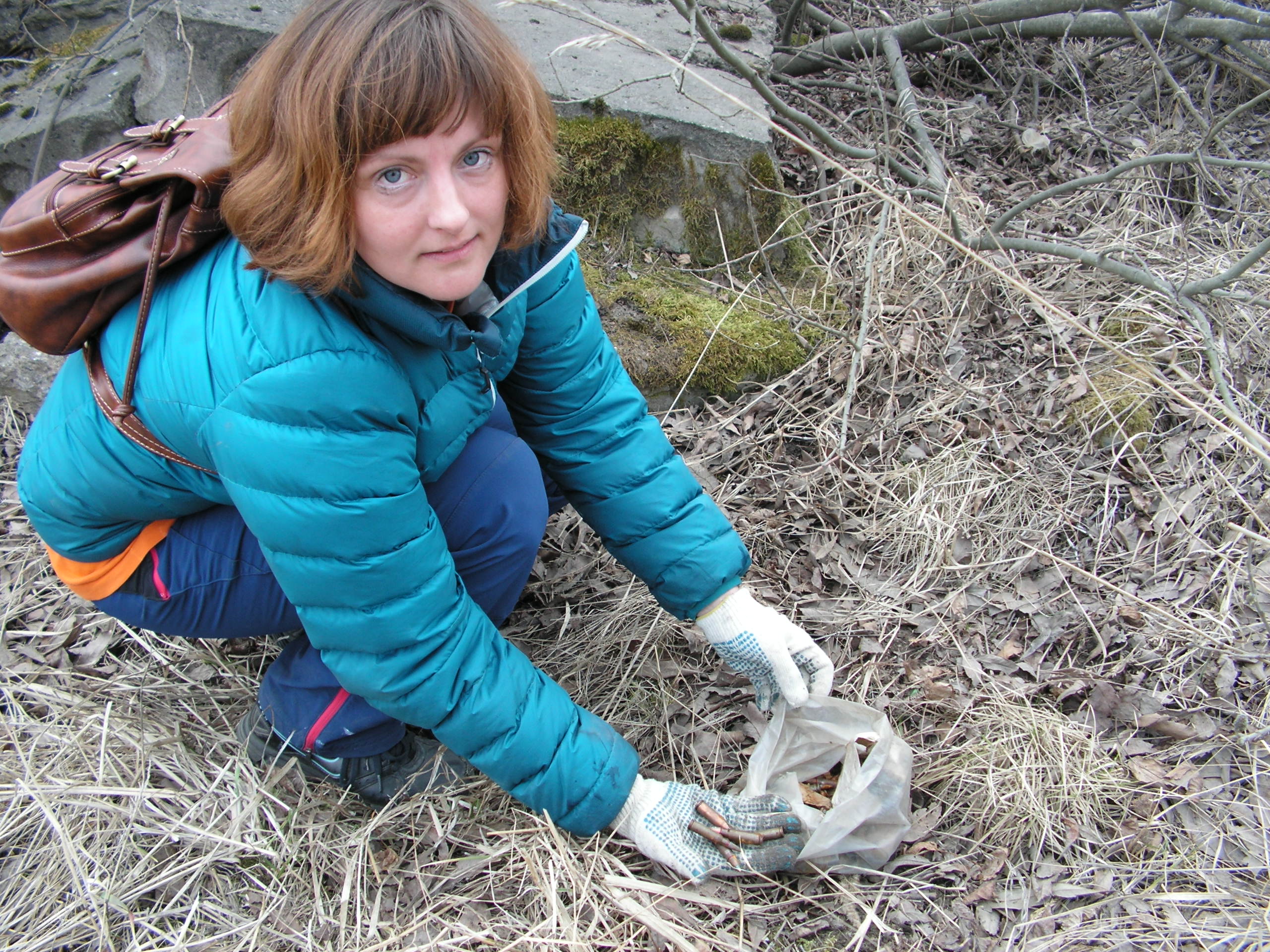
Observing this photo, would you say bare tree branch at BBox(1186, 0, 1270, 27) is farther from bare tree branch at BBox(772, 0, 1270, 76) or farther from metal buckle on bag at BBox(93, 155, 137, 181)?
metal buckle on bag at BBox(93, 155, 137, 181)

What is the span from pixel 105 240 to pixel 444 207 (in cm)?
54

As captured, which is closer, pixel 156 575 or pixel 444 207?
pixel 444 207

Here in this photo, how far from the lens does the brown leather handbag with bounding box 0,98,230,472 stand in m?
1.29

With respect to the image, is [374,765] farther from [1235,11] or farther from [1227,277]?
[1235,11]

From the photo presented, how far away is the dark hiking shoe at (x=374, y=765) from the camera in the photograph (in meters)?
1.85

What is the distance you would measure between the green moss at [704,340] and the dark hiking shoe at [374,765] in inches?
50.5

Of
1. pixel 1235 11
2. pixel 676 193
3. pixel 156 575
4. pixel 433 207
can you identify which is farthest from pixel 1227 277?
pixel 156 575

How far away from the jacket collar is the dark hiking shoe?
3.09ft

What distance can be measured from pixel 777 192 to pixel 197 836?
8.32 feet

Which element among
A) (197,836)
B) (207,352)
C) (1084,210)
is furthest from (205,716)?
(1084,210)

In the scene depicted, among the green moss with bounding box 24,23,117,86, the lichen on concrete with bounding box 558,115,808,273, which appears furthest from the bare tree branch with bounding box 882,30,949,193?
the green moss with bounding box 24,23,117,86

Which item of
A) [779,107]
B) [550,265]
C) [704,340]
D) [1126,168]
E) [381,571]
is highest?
[550,265]

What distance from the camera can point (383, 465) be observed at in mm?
1356

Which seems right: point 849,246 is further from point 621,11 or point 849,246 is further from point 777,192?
point 621,11
